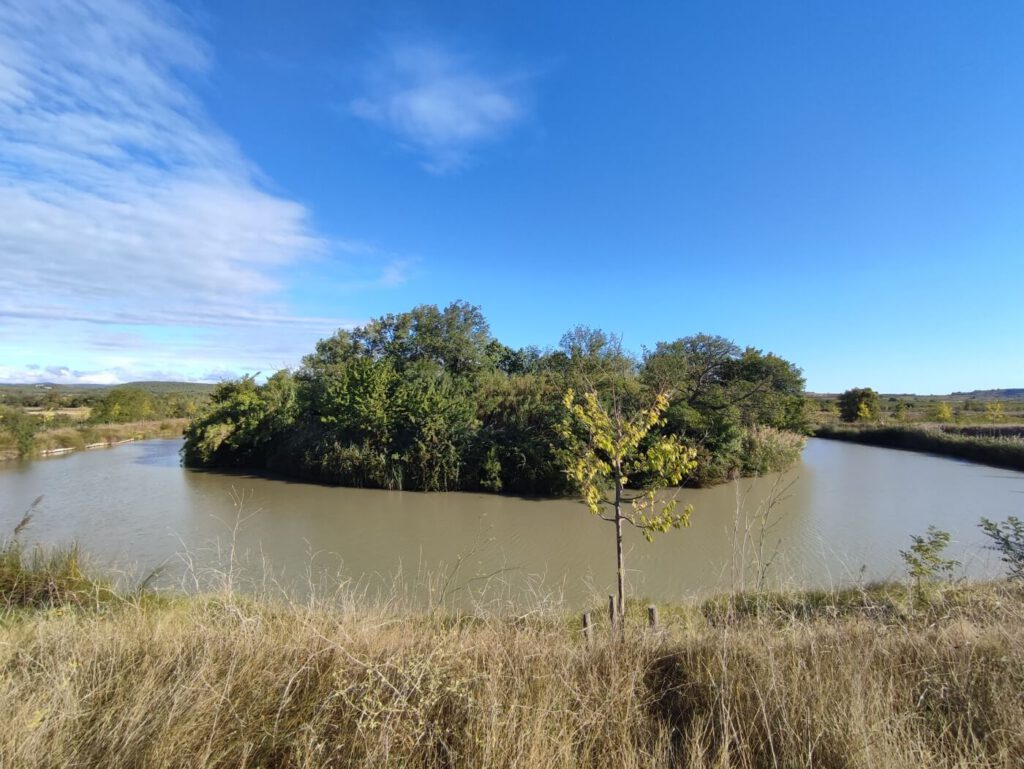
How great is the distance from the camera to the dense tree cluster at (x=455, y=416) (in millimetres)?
15641

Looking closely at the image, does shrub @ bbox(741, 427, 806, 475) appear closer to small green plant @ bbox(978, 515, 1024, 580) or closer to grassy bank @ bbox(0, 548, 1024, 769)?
small green plant @ bbox(978, 515, 1024, 580)

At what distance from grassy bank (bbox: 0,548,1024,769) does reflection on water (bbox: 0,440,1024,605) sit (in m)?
2.44

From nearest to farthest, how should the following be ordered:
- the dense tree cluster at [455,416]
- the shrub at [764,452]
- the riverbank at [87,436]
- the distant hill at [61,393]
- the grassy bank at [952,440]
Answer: the dense tree cluster at [455,416], the shrub at [764,452], the grassy bank at [952,440], the riverbank at [87,436], the distant hill at [61,393]

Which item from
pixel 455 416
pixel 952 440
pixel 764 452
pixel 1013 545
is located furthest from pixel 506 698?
pixel 952 440

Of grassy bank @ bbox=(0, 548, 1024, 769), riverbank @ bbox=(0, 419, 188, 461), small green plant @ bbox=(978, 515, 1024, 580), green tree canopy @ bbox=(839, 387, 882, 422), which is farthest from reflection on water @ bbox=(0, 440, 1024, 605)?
green tree canopy @ bbox=(839, 387, 882, 422)

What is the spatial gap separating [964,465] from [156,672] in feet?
98.5

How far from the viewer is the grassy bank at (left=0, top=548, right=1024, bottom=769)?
162 centimetres

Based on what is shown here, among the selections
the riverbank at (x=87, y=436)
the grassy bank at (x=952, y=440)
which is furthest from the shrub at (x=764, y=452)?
the riverbank at (x=87, y=436)

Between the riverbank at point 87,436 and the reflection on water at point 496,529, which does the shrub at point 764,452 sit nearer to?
the reflection on water at point 496,529

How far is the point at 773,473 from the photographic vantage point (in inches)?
706

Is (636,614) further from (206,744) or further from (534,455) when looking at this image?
(534,455)

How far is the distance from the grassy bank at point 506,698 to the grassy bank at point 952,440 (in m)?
27.6

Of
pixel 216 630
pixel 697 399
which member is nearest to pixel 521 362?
pixel 697 399

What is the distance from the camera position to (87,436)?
29219 millimetres
